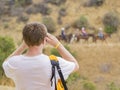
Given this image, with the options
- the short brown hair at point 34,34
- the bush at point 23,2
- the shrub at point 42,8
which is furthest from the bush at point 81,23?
the short brown hair at point 34,34

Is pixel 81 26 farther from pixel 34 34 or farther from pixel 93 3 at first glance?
pixel 34 34

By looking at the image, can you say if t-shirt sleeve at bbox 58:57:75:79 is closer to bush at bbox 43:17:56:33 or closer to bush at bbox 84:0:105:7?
bush at bbox 43:17:56:33

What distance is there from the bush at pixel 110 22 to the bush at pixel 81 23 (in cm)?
172

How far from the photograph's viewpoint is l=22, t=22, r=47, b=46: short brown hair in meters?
3.85

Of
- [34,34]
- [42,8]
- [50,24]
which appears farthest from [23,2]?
[34,34]

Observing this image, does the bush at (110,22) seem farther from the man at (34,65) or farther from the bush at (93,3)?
the man at (34,65)

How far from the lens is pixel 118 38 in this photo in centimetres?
3975

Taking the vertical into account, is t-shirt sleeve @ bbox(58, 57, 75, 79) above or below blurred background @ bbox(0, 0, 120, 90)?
above

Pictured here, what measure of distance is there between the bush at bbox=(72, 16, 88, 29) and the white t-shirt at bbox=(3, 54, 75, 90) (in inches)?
1545

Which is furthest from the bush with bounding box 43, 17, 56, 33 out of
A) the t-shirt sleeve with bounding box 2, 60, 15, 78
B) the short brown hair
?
the short brown hair

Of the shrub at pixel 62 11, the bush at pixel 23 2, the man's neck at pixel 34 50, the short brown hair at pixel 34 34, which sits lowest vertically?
the shrub at pixel 62 11

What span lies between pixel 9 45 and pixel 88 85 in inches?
213

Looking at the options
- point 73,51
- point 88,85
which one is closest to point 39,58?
point 88,85

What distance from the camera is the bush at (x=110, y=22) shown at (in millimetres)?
42206
